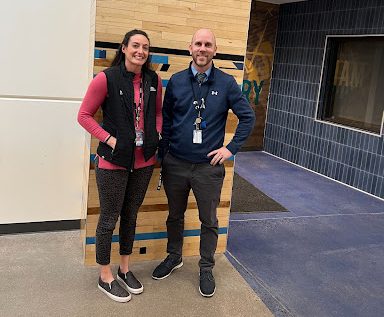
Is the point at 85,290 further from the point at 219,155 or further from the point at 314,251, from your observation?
the point at 314,251

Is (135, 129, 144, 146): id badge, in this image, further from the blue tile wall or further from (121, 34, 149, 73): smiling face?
the blue tile wall

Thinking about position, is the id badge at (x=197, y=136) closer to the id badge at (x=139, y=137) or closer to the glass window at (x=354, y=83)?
the id badge at (x=139, y=137)

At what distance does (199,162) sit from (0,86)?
160cm

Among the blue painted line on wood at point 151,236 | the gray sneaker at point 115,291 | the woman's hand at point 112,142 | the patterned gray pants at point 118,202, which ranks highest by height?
the woman's hand at point 112,142

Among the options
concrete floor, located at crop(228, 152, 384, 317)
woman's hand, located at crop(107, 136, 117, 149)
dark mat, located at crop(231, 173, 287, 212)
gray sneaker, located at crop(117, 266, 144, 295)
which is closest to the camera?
woman's hand, located at crop(107, 136, 117, 149)

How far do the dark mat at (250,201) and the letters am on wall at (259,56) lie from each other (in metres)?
2.17

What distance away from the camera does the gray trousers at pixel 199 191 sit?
2.57 m

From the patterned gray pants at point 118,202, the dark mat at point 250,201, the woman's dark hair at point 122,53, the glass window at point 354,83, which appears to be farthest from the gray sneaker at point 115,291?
the glass window at point 354,83

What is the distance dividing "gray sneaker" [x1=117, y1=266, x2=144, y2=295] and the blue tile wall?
3531 mm

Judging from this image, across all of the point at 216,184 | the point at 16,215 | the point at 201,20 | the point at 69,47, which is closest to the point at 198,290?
the point at 216,184

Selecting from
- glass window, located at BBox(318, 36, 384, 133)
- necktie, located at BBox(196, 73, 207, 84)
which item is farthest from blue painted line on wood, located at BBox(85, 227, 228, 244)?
glass window, located at BBox(318, 36, 384, 133)

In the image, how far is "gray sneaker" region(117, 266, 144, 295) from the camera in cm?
260

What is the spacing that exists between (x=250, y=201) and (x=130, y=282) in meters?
2.21

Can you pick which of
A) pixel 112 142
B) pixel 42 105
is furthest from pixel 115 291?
pixel 42 105
